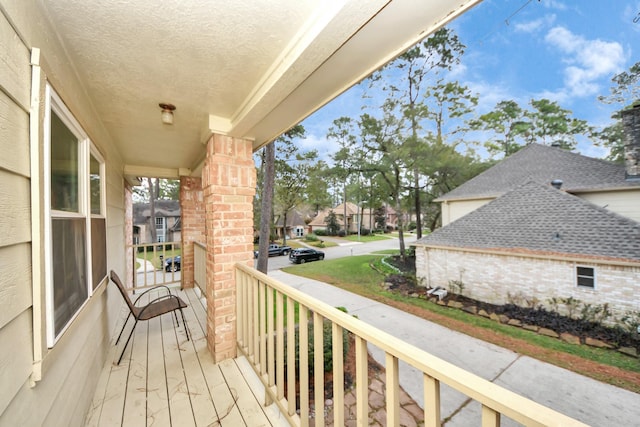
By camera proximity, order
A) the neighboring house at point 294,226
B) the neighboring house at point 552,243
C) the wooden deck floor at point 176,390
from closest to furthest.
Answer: the wooden deck floor at point 176,390 < the neighboring house at point 552,243 < the neighboring house at point 294,226

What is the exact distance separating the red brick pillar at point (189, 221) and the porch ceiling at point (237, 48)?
254 centimetres

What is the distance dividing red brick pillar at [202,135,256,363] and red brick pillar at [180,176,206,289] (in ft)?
8.15

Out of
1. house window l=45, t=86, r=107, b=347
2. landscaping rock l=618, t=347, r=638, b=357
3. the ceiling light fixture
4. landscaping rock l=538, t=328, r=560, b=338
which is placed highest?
the ceiling light fixture

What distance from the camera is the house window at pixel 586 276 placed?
4988 millimetres

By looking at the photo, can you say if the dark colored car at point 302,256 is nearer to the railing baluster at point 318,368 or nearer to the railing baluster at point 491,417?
the railing baluster at point 318,368

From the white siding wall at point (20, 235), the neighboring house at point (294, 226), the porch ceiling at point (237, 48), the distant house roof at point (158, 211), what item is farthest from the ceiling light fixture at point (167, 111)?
the neighboring house at point (294, 226)

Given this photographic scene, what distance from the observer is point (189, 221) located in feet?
14.4

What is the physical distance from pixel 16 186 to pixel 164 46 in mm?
944

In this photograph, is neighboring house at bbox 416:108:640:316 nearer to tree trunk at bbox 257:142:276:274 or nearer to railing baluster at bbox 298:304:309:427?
tree trunk at bbox 257:142:276:274

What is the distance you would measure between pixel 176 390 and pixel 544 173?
11870mm

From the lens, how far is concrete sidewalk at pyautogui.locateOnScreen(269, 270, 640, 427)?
260 centimetres

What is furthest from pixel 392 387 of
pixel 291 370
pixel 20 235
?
pixel 20 235

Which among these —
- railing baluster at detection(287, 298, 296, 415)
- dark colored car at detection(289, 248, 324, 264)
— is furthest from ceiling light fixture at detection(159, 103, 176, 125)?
dark colored car at detection(289, 248, 324, 264)

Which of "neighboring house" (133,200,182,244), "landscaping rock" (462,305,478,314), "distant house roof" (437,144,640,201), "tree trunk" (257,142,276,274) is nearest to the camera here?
"tree trunk" (257,142,276,274)
